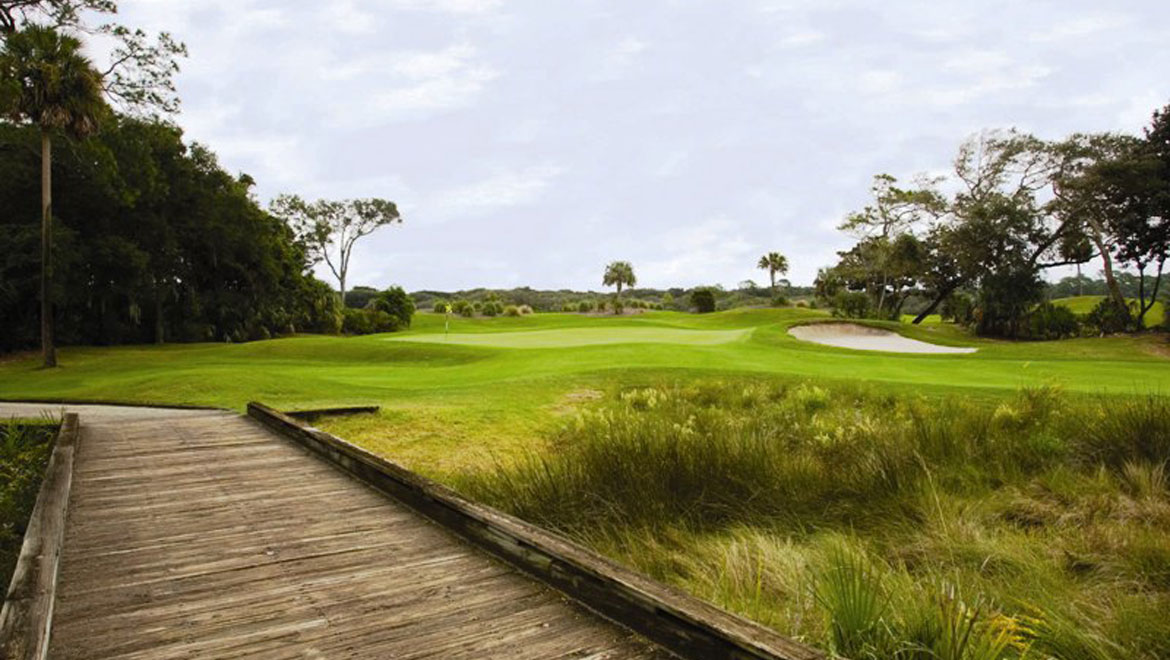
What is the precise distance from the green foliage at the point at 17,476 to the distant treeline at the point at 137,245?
17318 millimetres

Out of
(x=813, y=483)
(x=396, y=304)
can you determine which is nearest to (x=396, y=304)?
(x=396, y=304)

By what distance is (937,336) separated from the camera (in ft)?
92.6

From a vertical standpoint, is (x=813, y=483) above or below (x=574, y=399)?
above

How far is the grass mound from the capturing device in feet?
8.62

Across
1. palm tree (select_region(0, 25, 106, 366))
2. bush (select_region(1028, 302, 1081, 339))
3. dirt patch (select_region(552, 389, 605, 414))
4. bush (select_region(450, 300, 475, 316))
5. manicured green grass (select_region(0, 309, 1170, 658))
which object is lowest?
dirt patch (select_region(552, 389, 605, 414))

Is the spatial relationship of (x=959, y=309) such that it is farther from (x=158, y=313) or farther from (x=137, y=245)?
(x=137, y=245)

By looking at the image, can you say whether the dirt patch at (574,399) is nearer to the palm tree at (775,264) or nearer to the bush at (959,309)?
the bush at (959,309)

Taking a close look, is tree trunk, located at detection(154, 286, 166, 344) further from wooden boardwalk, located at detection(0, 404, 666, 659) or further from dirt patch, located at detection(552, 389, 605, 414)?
wooden boardwalk, located at detection(0, 404, 666, 659)

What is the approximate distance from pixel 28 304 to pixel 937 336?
39624 millimetres

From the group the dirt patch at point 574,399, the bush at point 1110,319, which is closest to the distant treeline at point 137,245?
the dirt patch at point 574,399

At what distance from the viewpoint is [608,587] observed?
8.19 feet

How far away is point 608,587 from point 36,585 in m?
2.38

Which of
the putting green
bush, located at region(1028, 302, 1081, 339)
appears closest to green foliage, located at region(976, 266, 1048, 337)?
bush, located at region(1028, 302, 1081, 339)

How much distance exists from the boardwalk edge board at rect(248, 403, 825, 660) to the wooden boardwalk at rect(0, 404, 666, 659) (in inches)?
2.7
